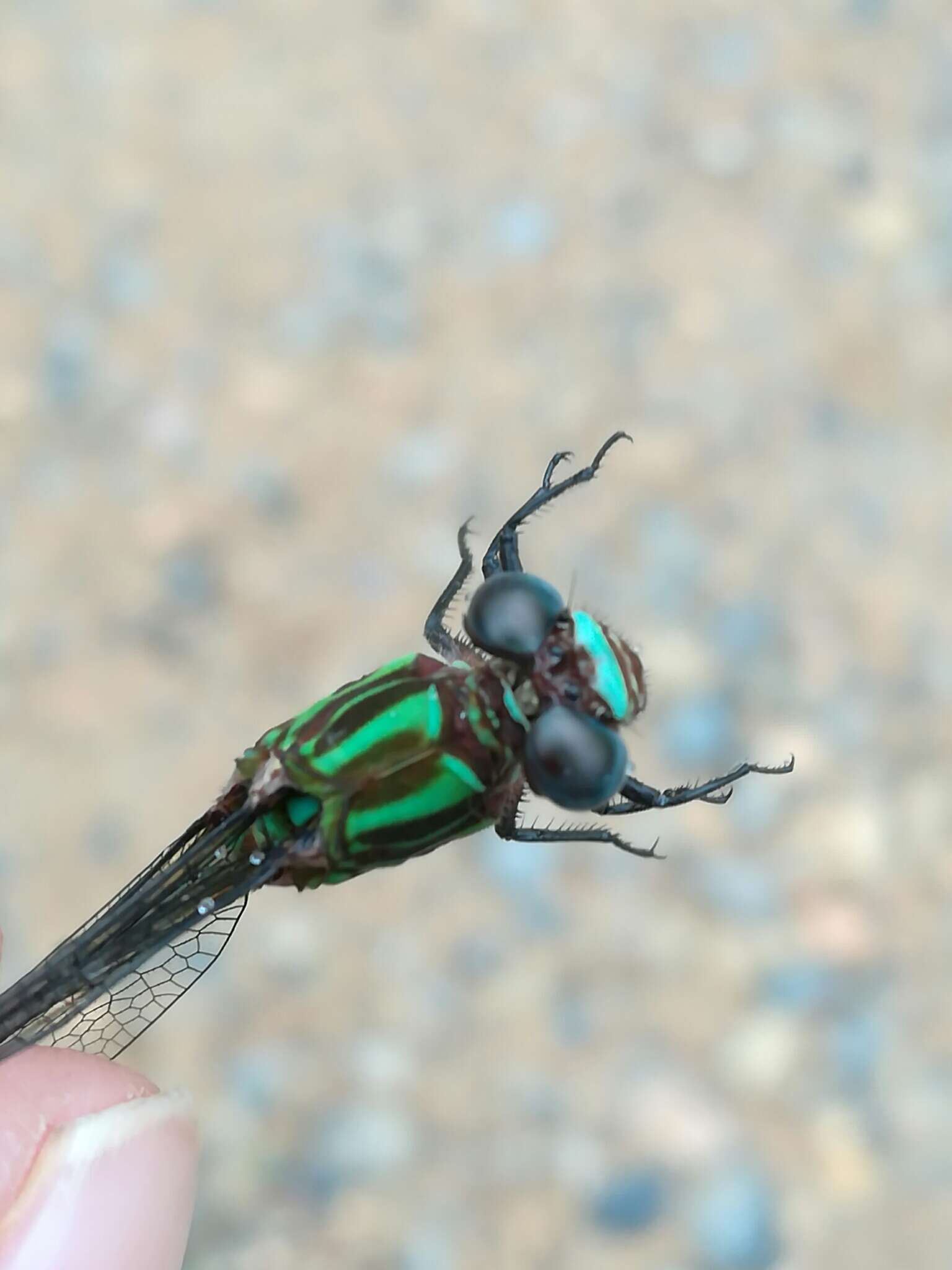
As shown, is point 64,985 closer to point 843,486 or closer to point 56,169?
point 843,486

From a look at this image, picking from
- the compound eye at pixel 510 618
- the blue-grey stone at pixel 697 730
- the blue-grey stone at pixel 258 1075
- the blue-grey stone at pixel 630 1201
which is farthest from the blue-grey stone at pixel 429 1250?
the compound eye at pixel 510 618

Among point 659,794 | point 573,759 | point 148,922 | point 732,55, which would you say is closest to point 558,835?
point 659,794

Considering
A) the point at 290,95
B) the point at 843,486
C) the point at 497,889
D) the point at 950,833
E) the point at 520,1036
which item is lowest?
the point at 950,833

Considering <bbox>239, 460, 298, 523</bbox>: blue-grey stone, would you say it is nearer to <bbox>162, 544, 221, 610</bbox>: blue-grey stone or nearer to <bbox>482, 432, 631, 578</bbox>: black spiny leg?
<bbox>162, 544, 221, 610</bbox>: blue-grey stone

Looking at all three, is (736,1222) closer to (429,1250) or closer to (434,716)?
(429,1250)

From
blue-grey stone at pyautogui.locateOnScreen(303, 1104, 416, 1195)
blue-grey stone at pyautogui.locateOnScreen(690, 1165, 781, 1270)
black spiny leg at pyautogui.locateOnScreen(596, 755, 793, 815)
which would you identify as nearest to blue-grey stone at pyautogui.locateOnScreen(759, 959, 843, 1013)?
blue-grey stone at pyautogui.locateOnScreen(690, 1165, 781, 1270)

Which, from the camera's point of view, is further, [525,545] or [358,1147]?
[525,545]

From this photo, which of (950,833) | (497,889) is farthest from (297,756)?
(950,833)
